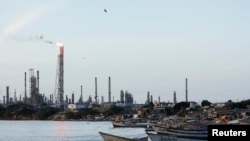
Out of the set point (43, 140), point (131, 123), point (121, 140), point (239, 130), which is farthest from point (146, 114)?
point (239, 130)

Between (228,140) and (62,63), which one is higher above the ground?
(62,63)

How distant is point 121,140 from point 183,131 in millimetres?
11761

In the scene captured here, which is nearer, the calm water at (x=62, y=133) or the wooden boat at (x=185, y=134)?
the wooden boat at (x=185, y=134)

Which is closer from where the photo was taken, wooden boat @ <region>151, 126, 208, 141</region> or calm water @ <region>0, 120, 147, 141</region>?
wooden boat @ <region>151, 126, 208, 141</region>

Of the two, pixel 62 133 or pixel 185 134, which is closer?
pixel 185 134

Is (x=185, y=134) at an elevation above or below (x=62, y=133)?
above

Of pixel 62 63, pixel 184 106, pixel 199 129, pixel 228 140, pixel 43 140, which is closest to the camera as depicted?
pixel 228 140

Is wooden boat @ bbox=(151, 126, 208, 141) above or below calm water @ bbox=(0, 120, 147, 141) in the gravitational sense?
above

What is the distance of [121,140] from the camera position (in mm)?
43062

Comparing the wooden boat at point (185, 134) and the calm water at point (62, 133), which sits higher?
the wooden boat at point (185, 134)

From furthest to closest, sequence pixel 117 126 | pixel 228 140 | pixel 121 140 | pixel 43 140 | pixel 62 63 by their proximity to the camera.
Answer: pixel 62 63 < pixel 117 126 < pixel 43 140 < pixel 121 140 < pixel 228 140

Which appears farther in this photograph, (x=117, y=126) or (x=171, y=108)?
(x=171, y=108)

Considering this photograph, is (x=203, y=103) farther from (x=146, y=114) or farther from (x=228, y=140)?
(x=228, y=140)

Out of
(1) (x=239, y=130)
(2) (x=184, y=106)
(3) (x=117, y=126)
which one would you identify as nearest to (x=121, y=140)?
(1) (x=239, y=130)
